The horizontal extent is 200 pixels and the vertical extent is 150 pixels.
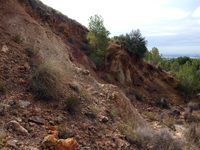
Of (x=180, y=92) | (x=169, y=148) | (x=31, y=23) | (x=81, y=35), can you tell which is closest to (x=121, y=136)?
(x=169, y=148)

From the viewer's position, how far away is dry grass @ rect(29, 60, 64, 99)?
431 cm

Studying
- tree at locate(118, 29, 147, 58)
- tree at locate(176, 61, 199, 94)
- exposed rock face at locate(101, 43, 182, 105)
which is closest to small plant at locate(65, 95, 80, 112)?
exposed rock face at locate(101, 43, 182, 105)

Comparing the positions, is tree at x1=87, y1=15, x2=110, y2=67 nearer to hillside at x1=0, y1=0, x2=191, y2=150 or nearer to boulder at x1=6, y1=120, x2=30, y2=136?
hillside at x1=0, y1=0, x2=191, y2=150

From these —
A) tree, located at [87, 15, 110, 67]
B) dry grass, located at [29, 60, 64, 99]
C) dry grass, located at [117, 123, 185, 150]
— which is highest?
tree, located at [87, 15, 110, 67]

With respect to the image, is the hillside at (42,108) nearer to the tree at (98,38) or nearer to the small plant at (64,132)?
the small plant at (64,132)

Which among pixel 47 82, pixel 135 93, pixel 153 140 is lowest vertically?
pixel 135 93

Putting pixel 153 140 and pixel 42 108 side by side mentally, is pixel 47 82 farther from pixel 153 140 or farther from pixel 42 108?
pixel 153 140

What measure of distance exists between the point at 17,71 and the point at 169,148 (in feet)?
19.2

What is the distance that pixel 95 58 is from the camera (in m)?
16.1

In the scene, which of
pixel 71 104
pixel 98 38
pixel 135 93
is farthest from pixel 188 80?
pixel 71 104

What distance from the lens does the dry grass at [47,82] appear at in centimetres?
431

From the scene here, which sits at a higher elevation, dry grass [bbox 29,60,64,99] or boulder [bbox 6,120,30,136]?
dry grass [bbox 29,60,64,99]

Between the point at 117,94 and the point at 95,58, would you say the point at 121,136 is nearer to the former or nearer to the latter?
the point at 117,94

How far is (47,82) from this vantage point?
14.7 feet
